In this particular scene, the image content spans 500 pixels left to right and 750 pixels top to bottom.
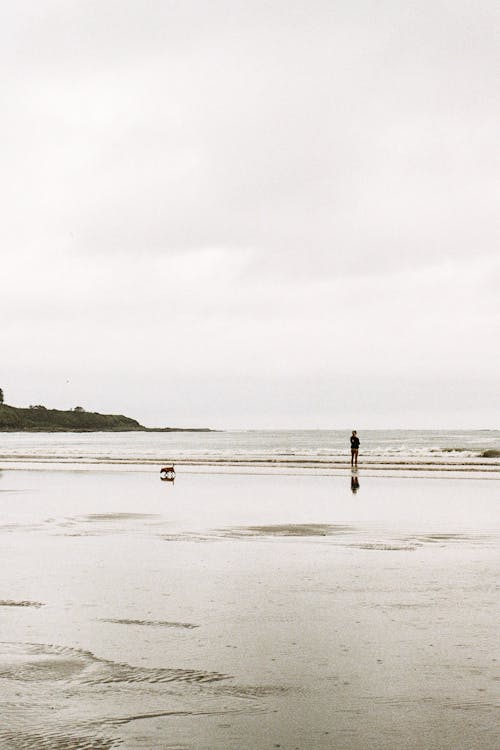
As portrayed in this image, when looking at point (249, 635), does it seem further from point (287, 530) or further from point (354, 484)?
point (354, 484)

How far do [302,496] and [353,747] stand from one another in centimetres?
2172

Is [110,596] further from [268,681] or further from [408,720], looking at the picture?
[408,720]

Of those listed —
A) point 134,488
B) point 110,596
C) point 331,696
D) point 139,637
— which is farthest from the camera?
point 134,488

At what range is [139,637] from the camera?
27.1 feet

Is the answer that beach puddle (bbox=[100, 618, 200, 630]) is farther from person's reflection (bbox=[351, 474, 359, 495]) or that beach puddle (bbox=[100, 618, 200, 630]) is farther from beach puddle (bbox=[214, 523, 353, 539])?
person's reflection (bbox=[351, 474, 359, 495])

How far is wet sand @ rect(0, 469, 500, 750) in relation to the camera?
5.80 meters

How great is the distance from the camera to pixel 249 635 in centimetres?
830

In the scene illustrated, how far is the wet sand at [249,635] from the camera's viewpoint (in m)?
5.80

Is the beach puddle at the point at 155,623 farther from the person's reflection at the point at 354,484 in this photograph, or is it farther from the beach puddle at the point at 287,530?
the person's reflection at the point at 354,484

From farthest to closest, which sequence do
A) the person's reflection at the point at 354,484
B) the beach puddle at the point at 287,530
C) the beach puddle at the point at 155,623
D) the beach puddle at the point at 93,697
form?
the person's reflection at the point at 354,484, the beach puddle at the point at 287,530, the beach puddle at the point at 155,623, the beach puddle at the point at 93,697

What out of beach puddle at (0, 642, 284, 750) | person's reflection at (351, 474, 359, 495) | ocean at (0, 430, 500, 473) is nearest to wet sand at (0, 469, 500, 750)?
beach puddle at (0, 642, 284, 750)

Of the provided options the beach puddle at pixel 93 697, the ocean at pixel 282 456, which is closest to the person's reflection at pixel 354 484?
the ocean at pixel 282 456

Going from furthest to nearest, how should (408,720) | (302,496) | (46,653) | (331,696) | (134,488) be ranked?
(134,488)
(302,496)
(46,653)
(331,696)
(408,720)

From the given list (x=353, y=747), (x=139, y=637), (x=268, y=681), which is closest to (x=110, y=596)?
(x=139, y=637)
